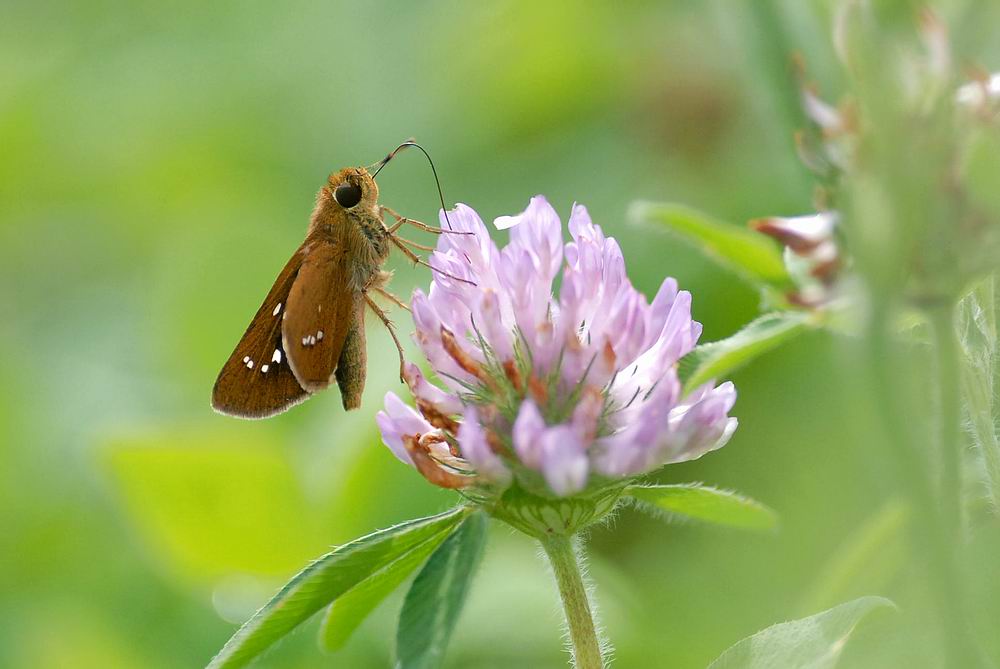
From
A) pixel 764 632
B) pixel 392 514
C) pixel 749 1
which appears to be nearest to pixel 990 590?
pixel 764 632

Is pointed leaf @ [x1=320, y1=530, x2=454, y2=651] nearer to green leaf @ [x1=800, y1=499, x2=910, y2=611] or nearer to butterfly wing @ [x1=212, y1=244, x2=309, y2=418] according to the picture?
green leaf @ [x1=800, y1=499, x2=910, y2=611]

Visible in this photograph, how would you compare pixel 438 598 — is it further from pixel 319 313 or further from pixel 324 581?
pixel 319 313

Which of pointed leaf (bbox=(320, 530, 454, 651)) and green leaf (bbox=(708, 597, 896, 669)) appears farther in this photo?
pointed leaf (bbox=(320, 530, 454, 651))

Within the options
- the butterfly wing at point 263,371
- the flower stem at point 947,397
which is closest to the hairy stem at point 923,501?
the flower stem at point 947,397

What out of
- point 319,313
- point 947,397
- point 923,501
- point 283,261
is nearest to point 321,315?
point 319,313

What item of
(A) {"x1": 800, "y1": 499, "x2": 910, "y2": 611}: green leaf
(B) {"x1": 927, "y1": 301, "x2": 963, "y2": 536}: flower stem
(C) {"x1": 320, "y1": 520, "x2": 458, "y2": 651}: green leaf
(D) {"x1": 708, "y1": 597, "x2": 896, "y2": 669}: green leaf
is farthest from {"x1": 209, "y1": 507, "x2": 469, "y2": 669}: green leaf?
(B) {"x1": 927, "y1": 301, "x2": 963, "y2": 536}: flower stem

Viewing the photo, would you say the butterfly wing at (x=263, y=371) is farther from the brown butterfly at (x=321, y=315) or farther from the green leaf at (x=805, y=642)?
the green leaf at (x=805, y=642)

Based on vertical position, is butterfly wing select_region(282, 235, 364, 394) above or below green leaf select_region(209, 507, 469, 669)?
above

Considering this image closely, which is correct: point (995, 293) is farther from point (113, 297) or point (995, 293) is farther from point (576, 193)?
point (113, 297)
